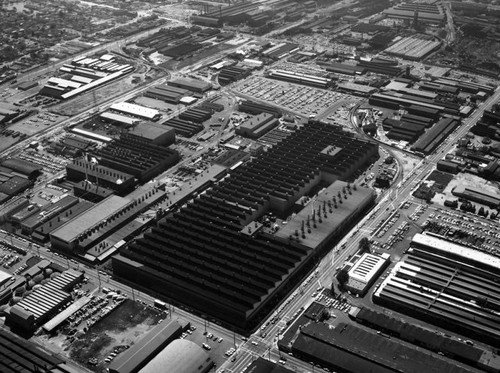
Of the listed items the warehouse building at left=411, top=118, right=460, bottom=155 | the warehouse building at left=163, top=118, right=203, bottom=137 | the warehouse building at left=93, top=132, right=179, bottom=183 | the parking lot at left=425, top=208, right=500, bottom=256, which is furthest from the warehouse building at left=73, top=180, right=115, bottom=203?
the warehouse building at left=411, top=118, right=460, bottom=155

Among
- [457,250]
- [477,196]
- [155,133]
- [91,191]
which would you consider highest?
[155,133]

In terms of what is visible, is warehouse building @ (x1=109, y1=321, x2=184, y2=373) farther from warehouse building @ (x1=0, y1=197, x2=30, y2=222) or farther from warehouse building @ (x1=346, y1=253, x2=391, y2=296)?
warehouse building @ (x1=0, y1=197, x2=30, y2=222)

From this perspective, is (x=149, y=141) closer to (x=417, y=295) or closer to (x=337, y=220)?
(x=337, y=220)

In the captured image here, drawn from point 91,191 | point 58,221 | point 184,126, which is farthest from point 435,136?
point 58,221

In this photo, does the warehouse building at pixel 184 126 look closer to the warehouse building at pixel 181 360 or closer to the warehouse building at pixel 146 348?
the warehouse building at pixel 146 348

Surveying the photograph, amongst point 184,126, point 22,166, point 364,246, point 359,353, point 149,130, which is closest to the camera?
point 359,353

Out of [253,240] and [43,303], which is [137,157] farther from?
[43,303]
